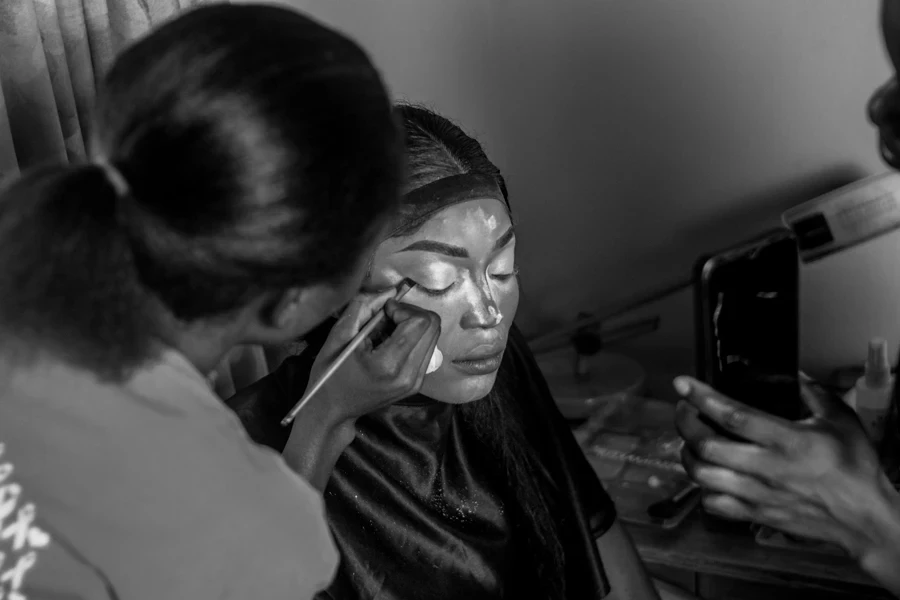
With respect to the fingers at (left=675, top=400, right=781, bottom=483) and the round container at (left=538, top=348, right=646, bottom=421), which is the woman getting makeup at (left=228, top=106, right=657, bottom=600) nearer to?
the fingers at (left=675, top=400, right=781, bottom=483)

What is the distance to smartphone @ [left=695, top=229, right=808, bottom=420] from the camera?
0.94 meters

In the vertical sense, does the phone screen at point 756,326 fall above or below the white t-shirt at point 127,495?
below

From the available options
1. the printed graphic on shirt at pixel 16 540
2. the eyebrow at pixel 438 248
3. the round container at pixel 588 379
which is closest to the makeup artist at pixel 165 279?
the printed graphic on shirt at pixel 16 540

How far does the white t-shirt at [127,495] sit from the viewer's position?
509 millimetres

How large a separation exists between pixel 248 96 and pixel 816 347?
1.15 meters

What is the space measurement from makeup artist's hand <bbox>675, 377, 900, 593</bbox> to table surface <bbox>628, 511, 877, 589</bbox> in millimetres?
148

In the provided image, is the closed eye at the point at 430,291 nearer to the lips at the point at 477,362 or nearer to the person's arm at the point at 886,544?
the lips at the point at 477,362

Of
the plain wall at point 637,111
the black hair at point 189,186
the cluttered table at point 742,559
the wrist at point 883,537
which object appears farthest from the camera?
the plain wall at point 637,111

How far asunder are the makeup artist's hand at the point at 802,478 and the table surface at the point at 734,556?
0.48 feet

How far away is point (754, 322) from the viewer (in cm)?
96

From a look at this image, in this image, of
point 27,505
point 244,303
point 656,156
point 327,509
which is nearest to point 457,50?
point 656,156

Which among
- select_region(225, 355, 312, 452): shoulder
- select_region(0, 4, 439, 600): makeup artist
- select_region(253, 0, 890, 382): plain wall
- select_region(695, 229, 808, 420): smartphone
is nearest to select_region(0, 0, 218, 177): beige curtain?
select_region(225, 355, 312, 452): shoulder

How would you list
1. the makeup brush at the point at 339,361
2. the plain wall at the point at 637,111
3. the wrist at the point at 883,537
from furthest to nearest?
the plain wall at the point at 637,111 < the wrist at the point at 883,537 < the makeup brush at the point at 339,361

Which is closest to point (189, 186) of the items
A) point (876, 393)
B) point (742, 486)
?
point (742, 486)
